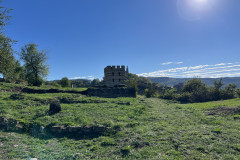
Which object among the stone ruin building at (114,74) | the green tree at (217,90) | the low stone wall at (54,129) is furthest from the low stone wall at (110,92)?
the green tree at (217,90)

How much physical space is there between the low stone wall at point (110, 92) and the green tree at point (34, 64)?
1808cm

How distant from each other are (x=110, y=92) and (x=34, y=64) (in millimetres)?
23393

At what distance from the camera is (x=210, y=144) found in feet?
22.9

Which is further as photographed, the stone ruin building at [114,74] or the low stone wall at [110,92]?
the stone ruin building at [114,74]

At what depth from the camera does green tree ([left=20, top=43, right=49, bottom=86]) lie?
115 feet

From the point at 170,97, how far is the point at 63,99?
89.3ft

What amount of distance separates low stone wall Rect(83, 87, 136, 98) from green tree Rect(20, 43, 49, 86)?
712 inches

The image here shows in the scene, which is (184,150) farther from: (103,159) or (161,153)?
(103,159)

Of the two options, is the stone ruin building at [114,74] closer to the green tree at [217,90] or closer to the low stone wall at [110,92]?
the low stone wall at [110,92]

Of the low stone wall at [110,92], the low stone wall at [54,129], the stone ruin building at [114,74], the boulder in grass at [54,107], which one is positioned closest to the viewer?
the low stone wall at [54,129]

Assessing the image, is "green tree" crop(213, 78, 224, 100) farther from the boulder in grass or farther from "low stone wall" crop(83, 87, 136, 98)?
the boulder in grass

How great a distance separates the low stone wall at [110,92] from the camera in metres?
26.5

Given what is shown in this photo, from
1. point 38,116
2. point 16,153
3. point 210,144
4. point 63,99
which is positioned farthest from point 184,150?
point 63,99

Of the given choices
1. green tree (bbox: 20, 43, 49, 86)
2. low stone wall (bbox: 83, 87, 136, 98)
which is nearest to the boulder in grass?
low stone wall (bbox: 83, 87, 136, 98)
